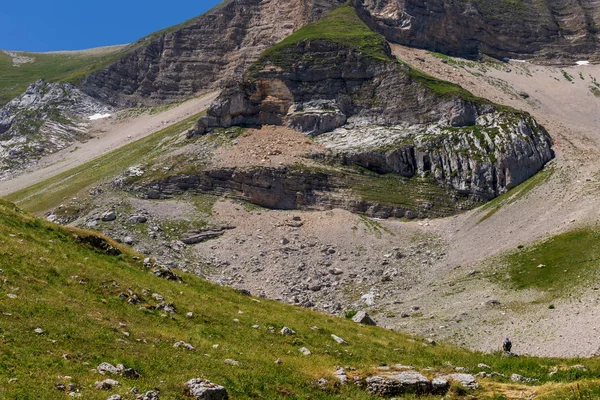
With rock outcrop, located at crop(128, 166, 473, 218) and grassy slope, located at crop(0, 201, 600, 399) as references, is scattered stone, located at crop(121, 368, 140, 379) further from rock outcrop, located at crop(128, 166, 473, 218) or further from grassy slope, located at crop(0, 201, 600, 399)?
rock outcrop, located at crop(128, 166, 473, 218)

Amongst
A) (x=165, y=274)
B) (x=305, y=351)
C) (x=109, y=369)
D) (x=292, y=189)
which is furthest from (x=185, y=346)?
(x=292, y=189)

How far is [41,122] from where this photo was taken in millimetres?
177875

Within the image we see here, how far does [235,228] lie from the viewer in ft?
271

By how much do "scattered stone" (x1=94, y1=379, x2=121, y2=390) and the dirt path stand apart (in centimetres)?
13015

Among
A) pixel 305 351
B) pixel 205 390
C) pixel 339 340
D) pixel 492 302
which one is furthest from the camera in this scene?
pixel 492 302

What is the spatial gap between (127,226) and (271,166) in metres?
27.8

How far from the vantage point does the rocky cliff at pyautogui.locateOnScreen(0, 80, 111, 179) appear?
6373 inches

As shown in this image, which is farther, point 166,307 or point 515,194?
point 515,194

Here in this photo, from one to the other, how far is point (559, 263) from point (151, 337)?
4515 cm

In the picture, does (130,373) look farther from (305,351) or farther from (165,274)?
(165,274)

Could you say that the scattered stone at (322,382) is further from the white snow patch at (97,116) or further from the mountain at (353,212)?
the white snow patch at (97,116)

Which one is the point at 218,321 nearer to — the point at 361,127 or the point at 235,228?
the point at 235,228

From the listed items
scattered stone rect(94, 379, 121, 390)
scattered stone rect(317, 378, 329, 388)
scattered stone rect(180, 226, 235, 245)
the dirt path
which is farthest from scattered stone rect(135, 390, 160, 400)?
the dirt path

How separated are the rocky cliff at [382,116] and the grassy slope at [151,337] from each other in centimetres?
6512
